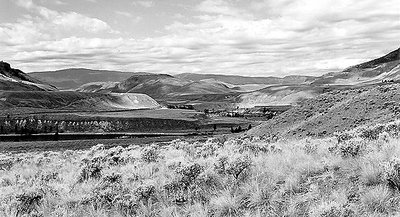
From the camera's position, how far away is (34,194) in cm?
1064

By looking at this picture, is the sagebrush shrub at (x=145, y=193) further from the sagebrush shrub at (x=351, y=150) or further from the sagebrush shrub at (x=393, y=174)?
the sagebrush shrub at (x=393, y=174)

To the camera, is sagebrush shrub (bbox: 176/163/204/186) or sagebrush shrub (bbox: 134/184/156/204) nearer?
sagebrush shrub (bbox: 134/184/156/204)

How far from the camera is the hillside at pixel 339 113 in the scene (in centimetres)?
5086

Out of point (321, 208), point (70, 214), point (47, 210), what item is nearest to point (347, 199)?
point (321, 208)

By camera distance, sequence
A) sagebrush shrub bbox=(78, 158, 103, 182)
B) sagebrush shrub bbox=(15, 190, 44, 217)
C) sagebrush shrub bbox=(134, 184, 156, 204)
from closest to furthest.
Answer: sagebrush shrub bbox=(134, 184, 156, 204)
sagebrush shrub bbox=(15, 190, 44, 217)
sagebrush shrub bbox=(78, 158, 103, 182)

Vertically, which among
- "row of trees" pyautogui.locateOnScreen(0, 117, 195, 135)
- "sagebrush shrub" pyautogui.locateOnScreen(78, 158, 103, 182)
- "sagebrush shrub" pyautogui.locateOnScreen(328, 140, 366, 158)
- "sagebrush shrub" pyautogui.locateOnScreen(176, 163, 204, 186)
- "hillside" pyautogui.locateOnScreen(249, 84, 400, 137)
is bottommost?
"row of trees" pyautogui.locateOnScreen(0, 117, 195, 135)

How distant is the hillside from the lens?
167 ft

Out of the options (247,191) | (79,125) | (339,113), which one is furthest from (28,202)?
(79,125)

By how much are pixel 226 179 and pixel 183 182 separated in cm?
114

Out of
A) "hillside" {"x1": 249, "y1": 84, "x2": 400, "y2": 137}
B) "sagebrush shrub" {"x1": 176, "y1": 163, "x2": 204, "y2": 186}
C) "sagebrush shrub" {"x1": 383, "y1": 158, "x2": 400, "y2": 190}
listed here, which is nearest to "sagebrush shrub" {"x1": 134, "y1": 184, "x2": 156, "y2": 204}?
"sagebrush shrub" {"x1": 176, "y1": 163, "x2": 204, "y2": 186}

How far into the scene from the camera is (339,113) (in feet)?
191

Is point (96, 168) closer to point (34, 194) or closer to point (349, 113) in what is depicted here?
point (34, 194)

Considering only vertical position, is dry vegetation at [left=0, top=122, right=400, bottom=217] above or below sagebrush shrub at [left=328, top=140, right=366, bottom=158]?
below

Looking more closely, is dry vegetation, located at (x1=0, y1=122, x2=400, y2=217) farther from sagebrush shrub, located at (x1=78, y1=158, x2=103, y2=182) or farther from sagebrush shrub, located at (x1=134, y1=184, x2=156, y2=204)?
sagebrush shrub, located at (x1=78, y1=158, x2=103, y2=182)
